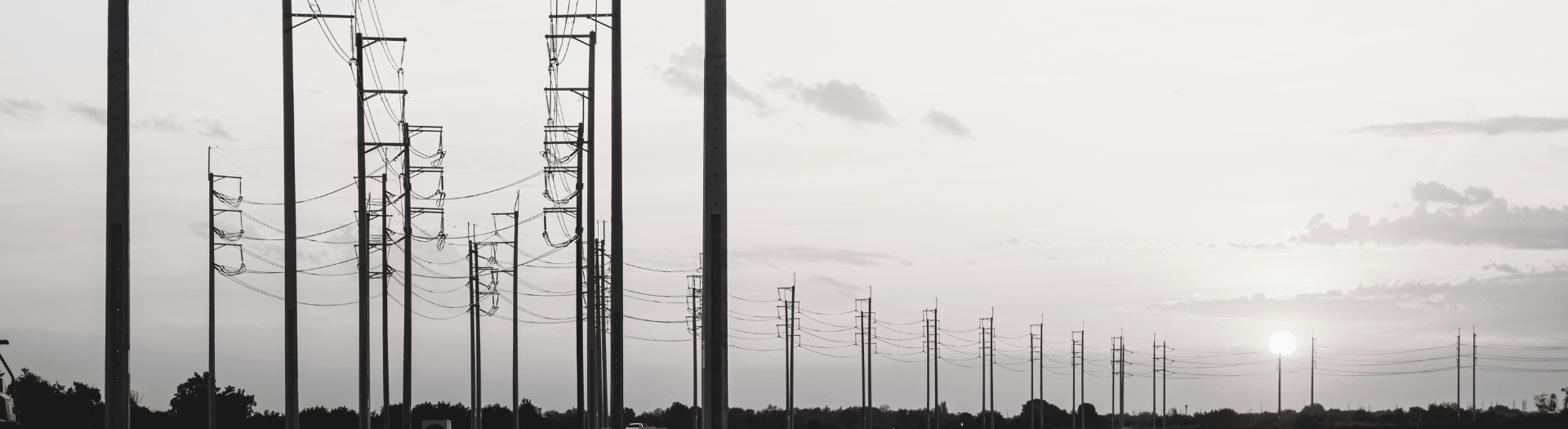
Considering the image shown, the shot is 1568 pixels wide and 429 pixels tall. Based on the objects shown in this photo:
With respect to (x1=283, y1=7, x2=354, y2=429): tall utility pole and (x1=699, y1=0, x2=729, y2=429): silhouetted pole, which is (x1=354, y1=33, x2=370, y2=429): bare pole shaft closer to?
(x1=283, y1=7, x2=354, y2=429): tall utility pole

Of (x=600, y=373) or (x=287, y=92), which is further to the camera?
(x=600, y=373)

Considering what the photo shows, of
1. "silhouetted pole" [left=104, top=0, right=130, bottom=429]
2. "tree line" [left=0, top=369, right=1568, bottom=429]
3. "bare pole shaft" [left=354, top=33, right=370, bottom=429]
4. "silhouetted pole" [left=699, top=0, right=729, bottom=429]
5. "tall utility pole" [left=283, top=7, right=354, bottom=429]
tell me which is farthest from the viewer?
"tree line" [left=0, top=369, right=1568, bottom=429]

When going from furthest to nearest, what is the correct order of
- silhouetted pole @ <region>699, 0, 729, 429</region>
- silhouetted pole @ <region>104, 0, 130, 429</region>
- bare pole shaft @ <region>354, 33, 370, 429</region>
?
bare pole shaft @ <region>354, 33, 370, 429</region>
silhouetted pole @ <region>104, 0, 130, 429</region>
silhouetted pole @ <region>699, 0, 729, 429</region>

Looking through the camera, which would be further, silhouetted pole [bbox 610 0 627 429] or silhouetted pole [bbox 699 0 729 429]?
silhouetted pole [bbox 610 0 627 429]

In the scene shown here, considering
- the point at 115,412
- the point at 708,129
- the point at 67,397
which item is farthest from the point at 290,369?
the point at 67,397

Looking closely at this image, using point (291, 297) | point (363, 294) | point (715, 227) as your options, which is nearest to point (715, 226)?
point (715, 227)

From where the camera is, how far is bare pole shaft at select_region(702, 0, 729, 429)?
1656 cm

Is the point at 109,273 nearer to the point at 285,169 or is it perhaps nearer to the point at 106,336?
the point at 106,336

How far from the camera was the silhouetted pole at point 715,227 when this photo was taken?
16.6 metres

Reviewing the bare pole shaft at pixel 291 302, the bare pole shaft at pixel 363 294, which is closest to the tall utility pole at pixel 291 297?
the bare pole shaft at pixel 291 302

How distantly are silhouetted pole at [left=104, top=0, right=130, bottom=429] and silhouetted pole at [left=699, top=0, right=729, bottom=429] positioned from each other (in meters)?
7.07

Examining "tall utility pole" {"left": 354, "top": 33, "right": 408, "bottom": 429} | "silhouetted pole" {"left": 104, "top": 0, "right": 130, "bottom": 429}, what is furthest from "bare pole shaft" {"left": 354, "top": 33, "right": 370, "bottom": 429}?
"silhouetted pole" {"left": 104, "top": 0, "right": 130, "bottom": 429}

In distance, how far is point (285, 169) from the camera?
1155 inches

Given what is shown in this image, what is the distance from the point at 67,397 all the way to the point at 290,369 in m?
62.4
